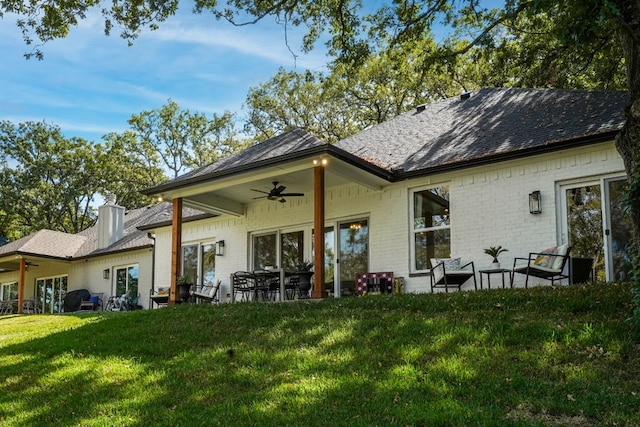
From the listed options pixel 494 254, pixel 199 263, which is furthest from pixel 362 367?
pixel 199 263

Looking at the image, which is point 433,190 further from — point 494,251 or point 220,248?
point 220,248

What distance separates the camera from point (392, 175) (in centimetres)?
1259

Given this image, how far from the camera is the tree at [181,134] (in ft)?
125

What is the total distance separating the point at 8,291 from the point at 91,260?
273 inches

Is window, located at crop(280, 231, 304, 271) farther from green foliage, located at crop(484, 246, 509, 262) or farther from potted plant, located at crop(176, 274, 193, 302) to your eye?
green foliage, located at crop(484, 246, 509, 262)

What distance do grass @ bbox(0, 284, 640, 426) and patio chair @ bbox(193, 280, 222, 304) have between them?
537 centimetres

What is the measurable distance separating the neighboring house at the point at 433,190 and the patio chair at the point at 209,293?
493 millimetres

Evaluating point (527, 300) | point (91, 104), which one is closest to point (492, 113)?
point (527, 300)

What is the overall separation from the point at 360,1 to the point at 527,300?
6.78m

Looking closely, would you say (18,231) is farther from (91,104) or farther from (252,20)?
(252,20)

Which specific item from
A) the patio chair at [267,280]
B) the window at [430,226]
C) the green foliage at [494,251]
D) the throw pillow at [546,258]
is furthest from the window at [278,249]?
the throw pillow at [546,258]

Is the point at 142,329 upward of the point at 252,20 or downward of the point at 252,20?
downward

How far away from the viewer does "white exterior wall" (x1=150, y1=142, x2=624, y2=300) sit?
35.4 feet

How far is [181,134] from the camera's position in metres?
38.5
